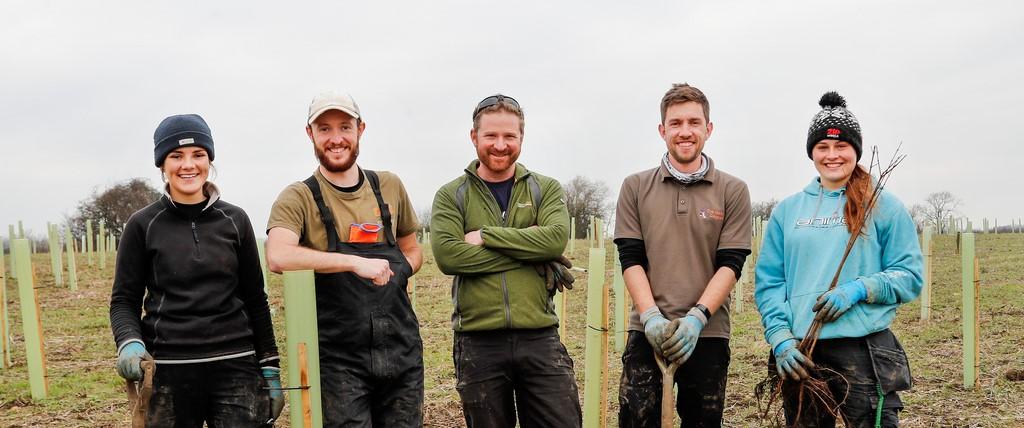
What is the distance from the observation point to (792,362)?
2.81 m

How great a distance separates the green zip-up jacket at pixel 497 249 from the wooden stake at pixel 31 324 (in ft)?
16.4

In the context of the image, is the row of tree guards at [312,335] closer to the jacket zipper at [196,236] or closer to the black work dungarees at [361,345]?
the black work dungarees at [361,345]

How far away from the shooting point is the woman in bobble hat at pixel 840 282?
277 cm

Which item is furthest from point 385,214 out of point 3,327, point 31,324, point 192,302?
point 3,327

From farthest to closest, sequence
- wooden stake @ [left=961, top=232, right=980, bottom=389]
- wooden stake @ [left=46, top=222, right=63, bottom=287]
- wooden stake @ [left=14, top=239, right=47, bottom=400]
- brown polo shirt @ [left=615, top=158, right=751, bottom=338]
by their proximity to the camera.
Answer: wooden stake @ [left=46, top=222, right=63, bottom=287], wooden stake @ [left=14, top=239, right=47, bottom=400], wooden stake @ [left=961, top=232, right=980, bottom=389], brown polo shirt @ [left=615, top=158, right=751, bottom=338]

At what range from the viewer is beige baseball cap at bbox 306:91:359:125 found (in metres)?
2.81

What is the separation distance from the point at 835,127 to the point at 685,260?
0.85 meters

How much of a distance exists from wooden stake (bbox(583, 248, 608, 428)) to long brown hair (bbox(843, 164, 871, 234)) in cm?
116

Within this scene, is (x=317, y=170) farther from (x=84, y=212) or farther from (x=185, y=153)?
(x=84, y=212)

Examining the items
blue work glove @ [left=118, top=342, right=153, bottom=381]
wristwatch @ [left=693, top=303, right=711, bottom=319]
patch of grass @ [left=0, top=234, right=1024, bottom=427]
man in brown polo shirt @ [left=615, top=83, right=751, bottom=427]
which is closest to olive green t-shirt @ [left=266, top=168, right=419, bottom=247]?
blue work glove @ [left=118, top=342, right=153, bottom=381]

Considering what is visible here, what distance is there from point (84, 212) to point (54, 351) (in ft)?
126

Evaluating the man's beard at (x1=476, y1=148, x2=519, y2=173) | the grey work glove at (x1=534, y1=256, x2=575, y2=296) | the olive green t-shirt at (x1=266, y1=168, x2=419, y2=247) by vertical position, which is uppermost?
the man's beard at (x1=476, y1=148, x2=519, y2=173)

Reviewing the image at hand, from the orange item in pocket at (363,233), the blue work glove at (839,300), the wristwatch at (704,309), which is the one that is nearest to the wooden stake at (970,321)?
the blue work glove at (839,300)

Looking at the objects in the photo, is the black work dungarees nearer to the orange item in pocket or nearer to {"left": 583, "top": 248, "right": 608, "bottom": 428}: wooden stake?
A: the orange item in pocket
